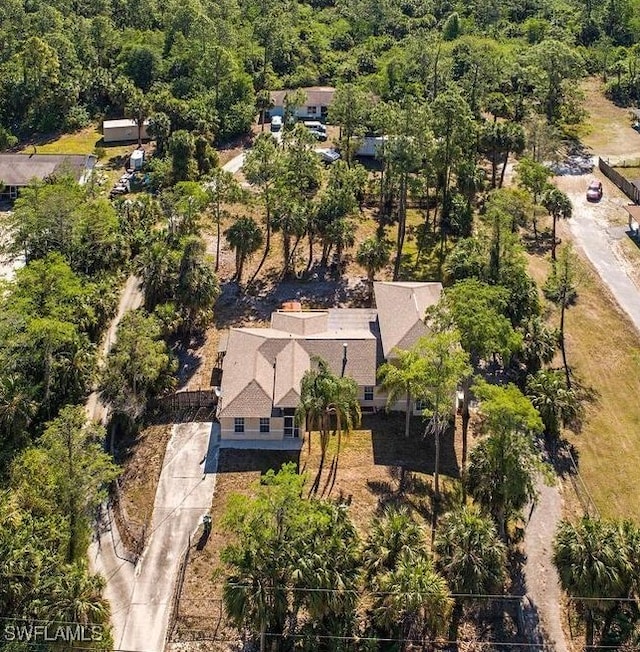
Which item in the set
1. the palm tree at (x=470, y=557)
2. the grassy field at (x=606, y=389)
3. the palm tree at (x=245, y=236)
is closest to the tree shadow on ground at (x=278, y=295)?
the palm tree at (x=245, y=236)

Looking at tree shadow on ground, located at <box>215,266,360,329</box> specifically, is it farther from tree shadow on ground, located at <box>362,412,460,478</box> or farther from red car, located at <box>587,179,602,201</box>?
red car, located at <box>587,179,602,201</box>

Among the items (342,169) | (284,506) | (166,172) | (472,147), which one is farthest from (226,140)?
(284,506)

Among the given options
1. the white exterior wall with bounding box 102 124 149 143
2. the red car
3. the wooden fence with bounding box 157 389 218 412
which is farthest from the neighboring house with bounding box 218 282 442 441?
the white exterior wall with bounding box 102 124 149 143

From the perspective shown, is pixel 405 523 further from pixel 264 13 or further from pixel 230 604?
pixel 264 13

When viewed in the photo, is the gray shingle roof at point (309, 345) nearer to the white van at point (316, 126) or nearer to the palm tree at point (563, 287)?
the palm tree at point (563, 287)

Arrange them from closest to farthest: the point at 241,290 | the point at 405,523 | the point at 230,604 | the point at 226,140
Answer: the point at 230,604, the point at 405,523, the point at 241,290, the point at 226,140

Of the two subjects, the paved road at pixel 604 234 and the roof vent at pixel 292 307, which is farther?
the paved road at pixel 604 234

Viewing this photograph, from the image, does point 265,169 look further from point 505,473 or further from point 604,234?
point 505,473
